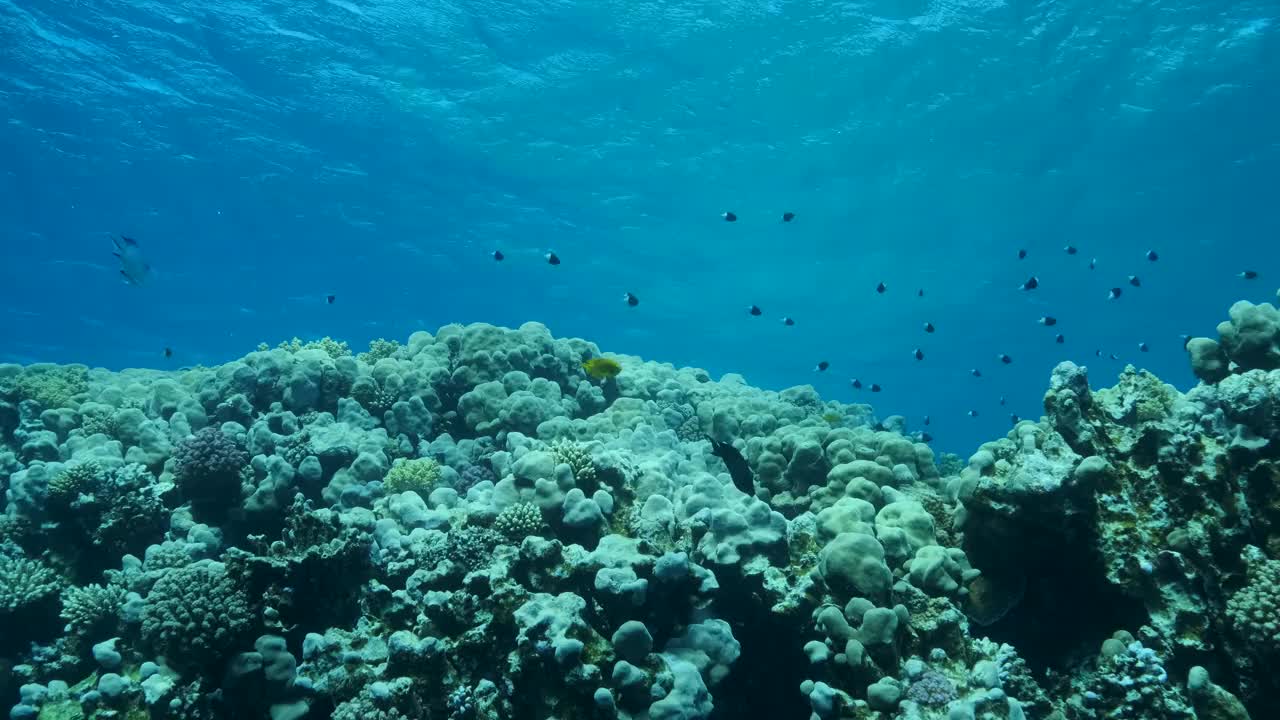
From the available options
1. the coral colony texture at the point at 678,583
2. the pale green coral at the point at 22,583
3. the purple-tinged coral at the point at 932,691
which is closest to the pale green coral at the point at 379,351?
the coral colony texture at the point at 678,583

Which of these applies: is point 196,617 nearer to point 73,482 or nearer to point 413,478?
point 413,478

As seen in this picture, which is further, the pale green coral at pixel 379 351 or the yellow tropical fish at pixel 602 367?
the pale green coral at pixel 379 351

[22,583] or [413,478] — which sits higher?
[413,478]

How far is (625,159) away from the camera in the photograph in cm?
3747

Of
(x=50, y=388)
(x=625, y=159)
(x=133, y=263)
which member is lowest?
(x=50, y=388)

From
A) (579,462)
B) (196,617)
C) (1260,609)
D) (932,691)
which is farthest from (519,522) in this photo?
(1260,609)

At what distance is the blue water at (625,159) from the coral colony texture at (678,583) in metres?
24.2

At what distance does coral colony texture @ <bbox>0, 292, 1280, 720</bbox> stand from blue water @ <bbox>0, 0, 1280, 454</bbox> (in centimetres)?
2421

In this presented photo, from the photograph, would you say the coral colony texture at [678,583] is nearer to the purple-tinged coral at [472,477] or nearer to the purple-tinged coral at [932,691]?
the purple-tinged coral at [932,691]

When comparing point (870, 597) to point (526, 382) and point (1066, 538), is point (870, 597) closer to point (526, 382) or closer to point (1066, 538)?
point (1066, 538)

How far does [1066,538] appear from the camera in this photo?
5.00m

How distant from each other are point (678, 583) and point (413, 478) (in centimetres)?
376

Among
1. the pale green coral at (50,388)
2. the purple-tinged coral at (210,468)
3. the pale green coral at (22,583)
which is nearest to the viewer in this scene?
the pale green coral at (22,583)

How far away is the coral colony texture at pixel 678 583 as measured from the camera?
4238mm
